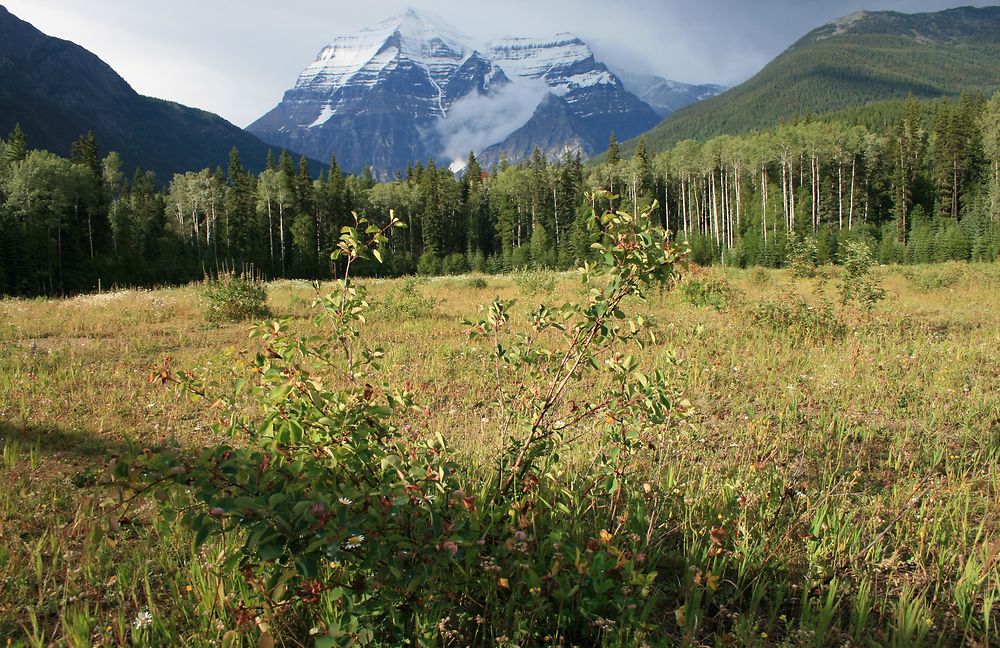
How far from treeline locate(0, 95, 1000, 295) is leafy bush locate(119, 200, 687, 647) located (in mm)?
40464

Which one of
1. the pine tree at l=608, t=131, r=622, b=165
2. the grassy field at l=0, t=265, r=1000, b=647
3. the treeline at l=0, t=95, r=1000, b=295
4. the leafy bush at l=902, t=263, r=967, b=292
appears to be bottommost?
the grassy field at l=0, t=265, r=1000, b=647

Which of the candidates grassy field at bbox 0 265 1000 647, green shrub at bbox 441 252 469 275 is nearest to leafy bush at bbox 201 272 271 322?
grassy field at bbox 0 265 1000 647

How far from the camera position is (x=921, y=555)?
2.93m

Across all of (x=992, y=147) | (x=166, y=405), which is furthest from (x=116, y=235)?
(x=992, y=147)

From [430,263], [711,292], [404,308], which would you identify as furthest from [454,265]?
[711,292]

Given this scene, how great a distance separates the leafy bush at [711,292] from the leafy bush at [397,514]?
28.5 ft

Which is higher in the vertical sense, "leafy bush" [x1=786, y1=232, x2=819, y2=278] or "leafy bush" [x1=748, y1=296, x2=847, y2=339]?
"leafy bush" [x1=786, y1=232, x2=819, y2=278]

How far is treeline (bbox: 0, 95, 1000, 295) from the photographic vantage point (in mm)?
41312

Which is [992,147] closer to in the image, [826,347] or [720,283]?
[720,283]

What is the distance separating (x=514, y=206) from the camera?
67875mm

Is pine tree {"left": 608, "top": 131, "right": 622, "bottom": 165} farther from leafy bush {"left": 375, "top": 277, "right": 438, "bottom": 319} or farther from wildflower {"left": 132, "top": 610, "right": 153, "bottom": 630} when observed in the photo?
wildflower {"left": 132, "top": 610, "right": 153, "bottom": 630}

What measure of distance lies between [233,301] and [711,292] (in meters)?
11.3

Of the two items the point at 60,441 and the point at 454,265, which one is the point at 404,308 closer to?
the point at 60,441

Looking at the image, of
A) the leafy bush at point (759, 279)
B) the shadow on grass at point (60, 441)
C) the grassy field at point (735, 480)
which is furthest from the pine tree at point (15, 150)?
the leafy bush at point (759, 279)
